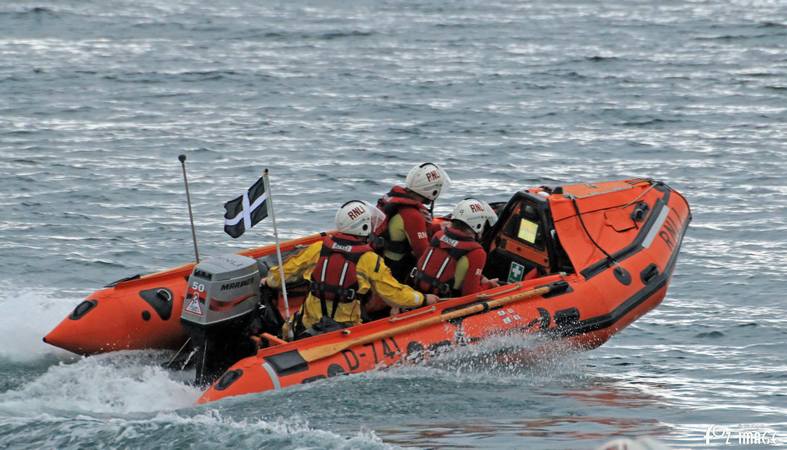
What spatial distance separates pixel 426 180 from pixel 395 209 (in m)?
0.35

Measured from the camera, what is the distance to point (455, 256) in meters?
10.1

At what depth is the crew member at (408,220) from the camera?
1055 centimetres

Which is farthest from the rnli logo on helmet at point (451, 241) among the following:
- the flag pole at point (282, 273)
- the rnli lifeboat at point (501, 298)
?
the flag pole at point (282, 273)

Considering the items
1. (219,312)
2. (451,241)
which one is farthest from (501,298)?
(219,312)

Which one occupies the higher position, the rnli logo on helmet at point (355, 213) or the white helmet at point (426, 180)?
the white helmet at point (426, 180)

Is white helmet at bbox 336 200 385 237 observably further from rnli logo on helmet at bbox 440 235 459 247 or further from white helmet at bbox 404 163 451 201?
white helmet at bbox 404 163 451 201

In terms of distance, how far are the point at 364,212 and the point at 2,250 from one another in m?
6.07

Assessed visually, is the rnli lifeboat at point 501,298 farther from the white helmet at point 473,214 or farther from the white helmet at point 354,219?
the white helmet at point 354,219

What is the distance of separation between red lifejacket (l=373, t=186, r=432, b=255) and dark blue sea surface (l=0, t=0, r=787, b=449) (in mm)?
1153

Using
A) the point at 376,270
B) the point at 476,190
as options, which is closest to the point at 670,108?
the point at 476,190

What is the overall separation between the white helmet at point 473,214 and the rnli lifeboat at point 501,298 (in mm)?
550

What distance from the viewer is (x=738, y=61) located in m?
25.0

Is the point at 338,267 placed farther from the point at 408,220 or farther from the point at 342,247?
the point at 408,220

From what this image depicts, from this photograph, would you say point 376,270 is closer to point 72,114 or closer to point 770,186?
point 770,186
